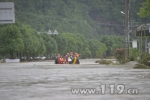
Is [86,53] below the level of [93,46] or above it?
below

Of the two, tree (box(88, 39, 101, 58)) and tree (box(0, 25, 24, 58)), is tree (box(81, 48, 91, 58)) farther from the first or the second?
tree (box(0, 25, 24, 58))

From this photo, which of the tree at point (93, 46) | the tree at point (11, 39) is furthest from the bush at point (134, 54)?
the tree at point (93, 46)

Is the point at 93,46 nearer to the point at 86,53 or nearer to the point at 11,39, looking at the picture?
the point at 86,53

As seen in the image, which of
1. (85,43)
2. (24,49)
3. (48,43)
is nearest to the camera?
(24,49)

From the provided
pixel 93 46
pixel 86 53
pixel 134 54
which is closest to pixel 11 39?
pixel 134 54

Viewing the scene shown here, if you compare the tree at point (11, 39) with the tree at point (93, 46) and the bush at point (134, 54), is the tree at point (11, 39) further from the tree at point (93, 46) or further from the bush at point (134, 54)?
the tree at point (93, 46)

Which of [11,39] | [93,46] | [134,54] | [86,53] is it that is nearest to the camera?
[134,54]

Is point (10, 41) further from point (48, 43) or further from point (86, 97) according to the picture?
point (86, 97)

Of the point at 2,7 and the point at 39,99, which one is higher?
the point at 2,7

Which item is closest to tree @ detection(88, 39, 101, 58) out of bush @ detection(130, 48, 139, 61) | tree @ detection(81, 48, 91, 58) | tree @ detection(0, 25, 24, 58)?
tree @ detection(81, 48, 91, 58)

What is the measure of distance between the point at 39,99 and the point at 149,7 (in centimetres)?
2187

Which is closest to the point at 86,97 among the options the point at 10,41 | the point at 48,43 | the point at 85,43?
the point at 10,41

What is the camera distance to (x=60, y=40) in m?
133

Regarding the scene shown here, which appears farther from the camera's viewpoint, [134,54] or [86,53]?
[86,53]
